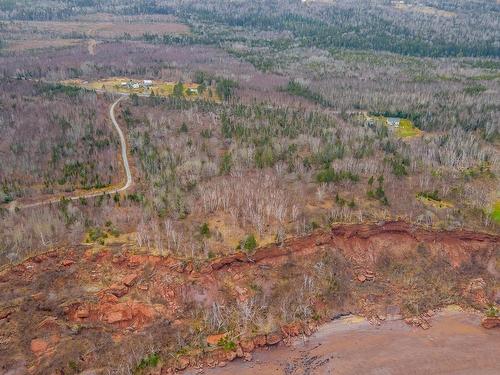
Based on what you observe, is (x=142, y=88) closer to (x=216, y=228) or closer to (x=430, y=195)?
(x=216, y=228)

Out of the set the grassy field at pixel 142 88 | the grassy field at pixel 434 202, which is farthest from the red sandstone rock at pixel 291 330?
the grassy field at pixel 142 88

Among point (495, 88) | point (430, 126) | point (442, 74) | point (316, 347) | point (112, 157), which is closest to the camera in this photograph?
point (316, 347)

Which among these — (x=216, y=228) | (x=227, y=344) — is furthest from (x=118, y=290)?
(x=216, y=228)

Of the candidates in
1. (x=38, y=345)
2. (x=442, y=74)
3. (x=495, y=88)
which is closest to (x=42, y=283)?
(x=38, y=345)

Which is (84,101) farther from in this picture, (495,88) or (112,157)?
(495,88)

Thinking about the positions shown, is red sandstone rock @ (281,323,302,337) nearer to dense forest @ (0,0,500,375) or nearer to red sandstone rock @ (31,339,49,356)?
dense forest @ (0,0,500,375)
